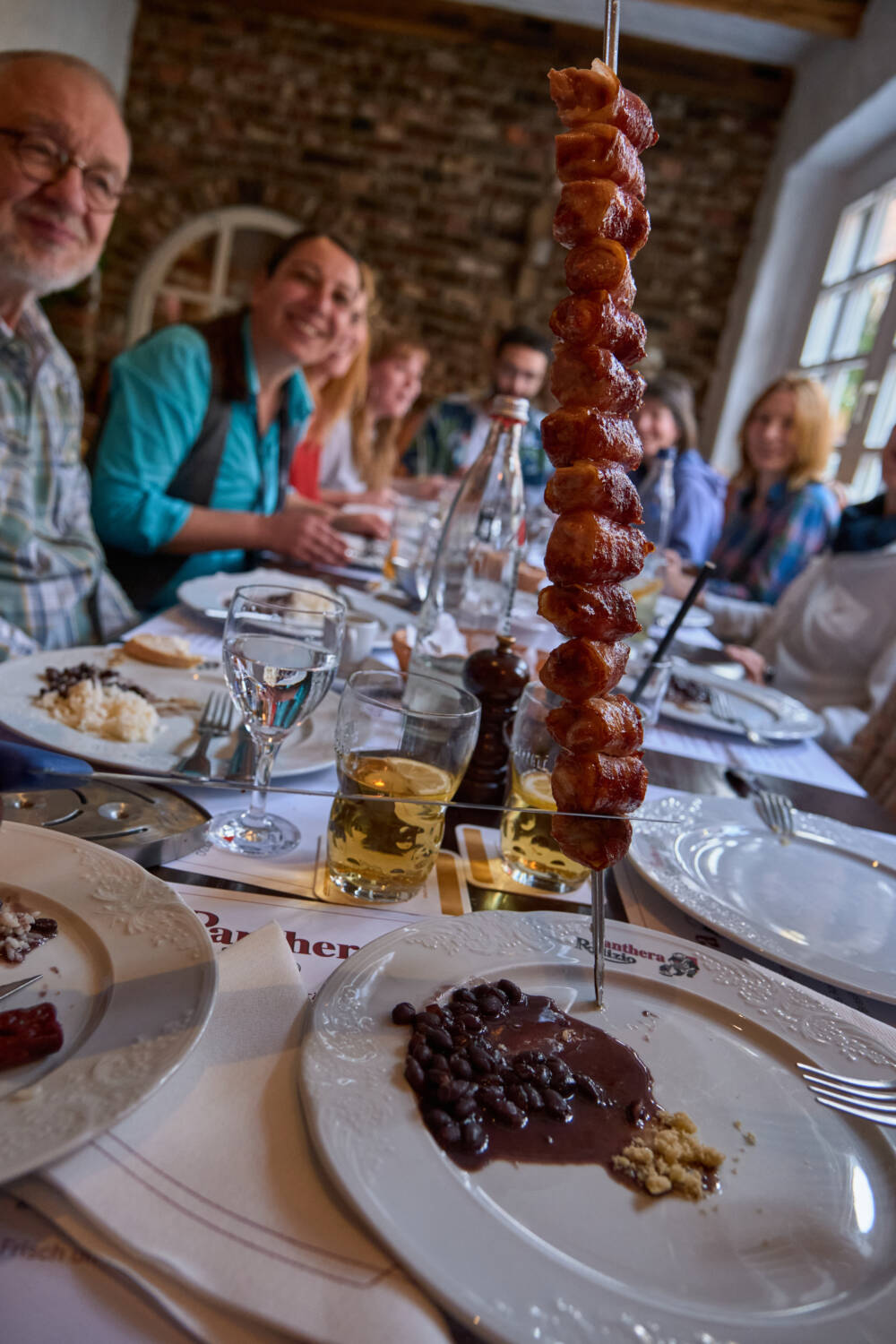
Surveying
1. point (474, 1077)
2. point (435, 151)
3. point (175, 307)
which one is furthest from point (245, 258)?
point (474, 1077)

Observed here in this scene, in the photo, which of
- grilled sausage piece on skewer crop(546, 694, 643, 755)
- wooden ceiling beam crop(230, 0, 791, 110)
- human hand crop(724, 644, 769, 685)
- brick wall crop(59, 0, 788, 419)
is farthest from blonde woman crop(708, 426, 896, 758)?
wooden ceiling beam crop(230, 0, 791, 110)

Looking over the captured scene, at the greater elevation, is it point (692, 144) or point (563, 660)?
point (692, 144)

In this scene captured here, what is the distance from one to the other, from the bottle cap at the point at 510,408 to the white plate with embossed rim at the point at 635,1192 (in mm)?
1071

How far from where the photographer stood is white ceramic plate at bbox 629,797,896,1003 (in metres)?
0.92

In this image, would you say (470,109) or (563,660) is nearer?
(563,660)

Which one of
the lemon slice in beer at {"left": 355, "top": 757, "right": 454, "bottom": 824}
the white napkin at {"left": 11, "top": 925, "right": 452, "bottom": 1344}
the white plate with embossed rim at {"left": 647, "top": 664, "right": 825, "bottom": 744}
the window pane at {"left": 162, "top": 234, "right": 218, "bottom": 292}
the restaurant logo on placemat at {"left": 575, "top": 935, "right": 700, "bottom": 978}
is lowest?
the white napkin at {"left": 11, "top": 925, "right": 452, "bottom": 1344}

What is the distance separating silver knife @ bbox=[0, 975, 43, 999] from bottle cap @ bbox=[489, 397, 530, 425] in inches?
49.0

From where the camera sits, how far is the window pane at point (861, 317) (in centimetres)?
564

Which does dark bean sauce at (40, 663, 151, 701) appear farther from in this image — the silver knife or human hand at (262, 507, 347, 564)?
human hand at (262, 507, 347, 564)

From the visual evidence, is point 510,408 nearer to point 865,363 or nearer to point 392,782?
point 392,782

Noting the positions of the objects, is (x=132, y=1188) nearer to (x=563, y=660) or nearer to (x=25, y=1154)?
(x=25, y=1154)

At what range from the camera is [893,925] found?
1.05m

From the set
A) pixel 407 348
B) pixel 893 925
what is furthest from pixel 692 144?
pixel 893 925

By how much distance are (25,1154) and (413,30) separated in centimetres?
840
